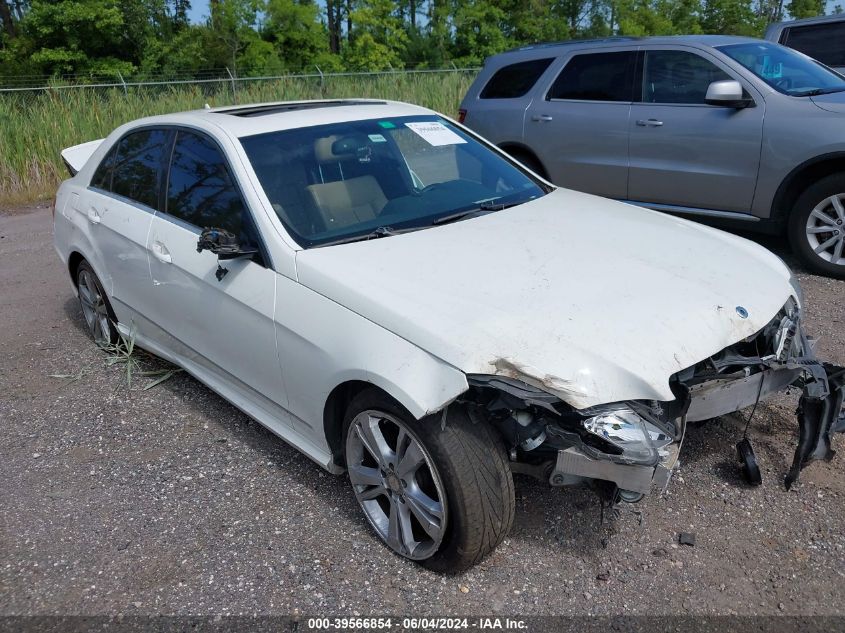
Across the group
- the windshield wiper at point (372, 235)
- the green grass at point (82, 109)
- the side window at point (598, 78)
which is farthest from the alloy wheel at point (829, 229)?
the green grass at point (82, 109)

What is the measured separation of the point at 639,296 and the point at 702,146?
391cm

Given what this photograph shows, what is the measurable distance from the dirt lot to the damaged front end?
14.9 inches

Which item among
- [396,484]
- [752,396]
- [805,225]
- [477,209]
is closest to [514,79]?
[805,225]

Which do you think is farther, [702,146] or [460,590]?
[702,146]

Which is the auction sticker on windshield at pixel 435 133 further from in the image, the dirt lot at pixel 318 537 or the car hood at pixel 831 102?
the car hood at pixel 831 102

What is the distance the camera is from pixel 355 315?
2.80 m

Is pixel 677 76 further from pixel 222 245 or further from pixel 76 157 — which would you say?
pixel 76 157

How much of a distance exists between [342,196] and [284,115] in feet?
2.29

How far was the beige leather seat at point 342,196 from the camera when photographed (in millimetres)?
3412

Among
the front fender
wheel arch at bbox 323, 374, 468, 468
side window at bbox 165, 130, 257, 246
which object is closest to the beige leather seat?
side window at bbox 165, 130, 257, 246

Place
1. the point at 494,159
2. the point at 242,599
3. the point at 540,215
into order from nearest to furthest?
the point at 242,599 < the point at 540,215 < the point at 494,159

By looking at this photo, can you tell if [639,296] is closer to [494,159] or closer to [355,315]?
[355,315]

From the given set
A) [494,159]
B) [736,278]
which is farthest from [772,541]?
[494,159]

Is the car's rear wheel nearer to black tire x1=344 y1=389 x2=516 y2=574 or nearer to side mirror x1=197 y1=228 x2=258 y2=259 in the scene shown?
side mirror x1=197 y1=228 x2=258 y2=259
